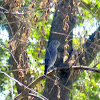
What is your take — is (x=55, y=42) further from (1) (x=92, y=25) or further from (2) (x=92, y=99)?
(2) (x=92, y=99)

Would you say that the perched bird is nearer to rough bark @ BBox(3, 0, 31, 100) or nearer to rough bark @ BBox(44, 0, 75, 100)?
rough bark @ BBox(44, 0, 75, 100)

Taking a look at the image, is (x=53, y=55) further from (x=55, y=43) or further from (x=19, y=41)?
(x=19, y=41)

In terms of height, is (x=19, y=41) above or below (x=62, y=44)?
above

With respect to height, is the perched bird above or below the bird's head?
below

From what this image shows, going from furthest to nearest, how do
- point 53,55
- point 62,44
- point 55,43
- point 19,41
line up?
point 53,55 → point 62,44 → point 55,43 → point 19,41

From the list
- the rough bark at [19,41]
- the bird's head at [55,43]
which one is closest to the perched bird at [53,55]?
the bird's head at [55,43]

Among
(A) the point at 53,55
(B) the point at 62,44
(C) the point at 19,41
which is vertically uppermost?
(C) the point at 19,41

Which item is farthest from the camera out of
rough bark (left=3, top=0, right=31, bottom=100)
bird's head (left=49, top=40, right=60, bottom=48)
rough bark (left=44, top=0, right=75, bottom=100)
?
bird's head (left=49, top=40, right=60, bottom=48)

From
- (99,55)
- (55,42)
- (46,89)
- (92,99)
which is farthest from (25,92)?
(92,99)

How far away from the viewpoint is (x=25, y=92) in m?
4.01

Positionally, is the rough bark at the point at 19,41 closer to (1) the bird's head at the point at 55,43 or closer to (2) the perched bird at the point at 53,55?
(2) the perched bird at the point at 53,55

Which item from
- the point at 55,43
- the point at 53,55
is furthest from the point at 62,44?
the point at 53,55

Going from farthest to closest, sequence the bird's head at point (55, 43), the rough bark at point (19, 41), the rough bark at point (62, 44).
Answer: the bird's head at point (55, 43) → the rough bark at point (62, 44) → the rough bark at point (19, 41)

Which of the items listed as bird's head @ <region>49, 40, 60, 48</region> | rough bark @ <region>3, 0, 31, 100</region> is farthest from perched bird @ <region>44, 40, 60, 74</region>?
rough bark @ <region>3, 0, 31, 100</region>
